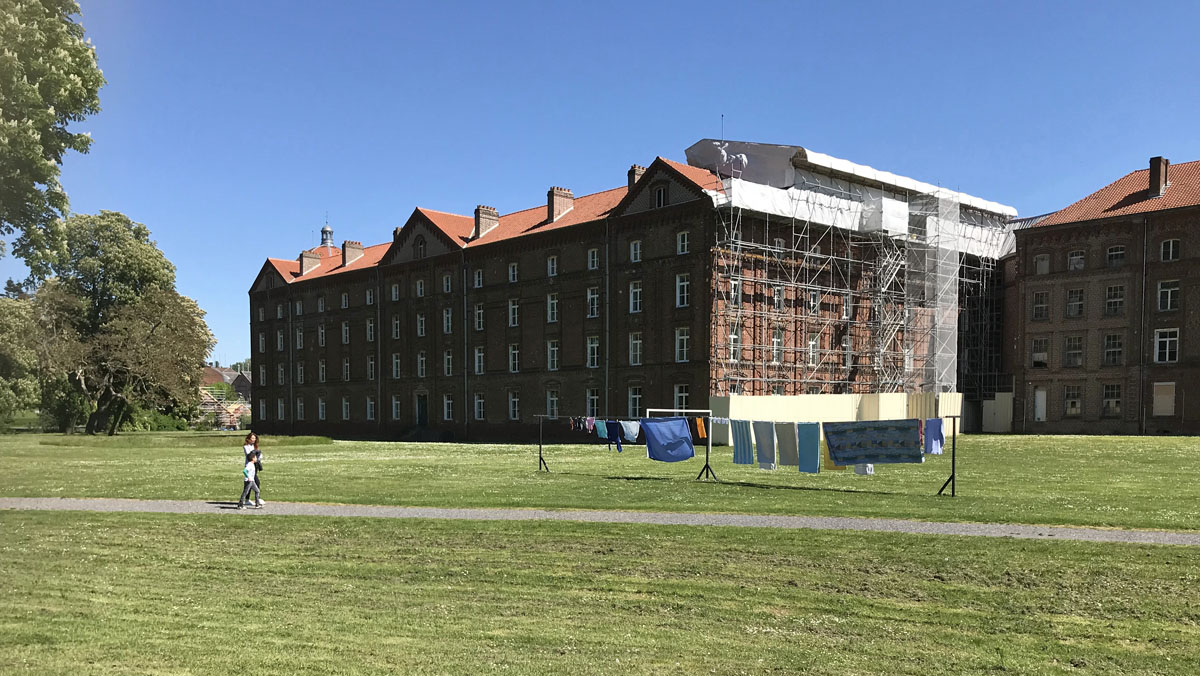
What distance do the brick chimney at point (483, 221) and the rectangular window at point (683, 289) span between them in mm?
20158

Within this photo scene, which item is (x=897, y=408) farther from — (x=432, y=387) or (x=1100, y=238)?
(x=432, y=387)

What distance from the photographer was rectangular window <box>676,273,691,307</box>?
49.2 meters

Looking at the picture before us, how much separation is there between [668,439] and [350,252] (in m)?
58.4

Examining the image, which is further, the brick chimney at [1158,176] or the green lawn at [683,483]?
the brick chimney at [1158,176]

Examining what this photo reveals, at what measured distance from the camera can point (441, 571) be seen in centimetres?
1244

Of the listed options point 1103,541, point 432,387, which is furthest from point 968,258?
point 1103,541

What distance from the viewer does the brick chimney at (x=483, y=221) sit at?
213 feet

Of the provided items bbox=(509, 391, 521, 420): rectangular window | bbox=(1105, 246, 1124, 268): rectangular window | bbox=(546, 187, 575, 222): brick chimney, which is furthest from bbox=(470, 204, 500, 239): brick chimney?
bbox=(1105, 246, 1124, 268): rectangular window

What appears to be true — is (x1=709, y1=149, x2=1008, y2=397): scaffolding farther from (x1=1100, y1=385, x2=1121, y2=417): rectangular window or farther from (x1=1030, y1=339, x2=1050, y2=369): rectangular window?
(x1=1100, y1=385, x2=1121, y2=417): rectangular window

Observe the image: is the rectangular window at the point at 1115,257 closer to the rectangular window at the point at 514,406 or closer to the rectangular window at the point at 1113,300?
the rectangular window at the point at 1113,300

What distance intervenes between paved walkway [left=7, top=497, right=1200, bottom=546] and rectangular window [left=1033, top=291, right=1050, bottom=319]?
158 feet

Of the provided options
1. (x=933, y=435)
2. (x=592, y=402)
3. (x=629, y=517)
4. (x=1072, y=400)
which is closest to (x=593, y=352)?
(x=592, y=402)

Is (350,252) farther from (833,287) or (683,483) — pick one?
(683,483)

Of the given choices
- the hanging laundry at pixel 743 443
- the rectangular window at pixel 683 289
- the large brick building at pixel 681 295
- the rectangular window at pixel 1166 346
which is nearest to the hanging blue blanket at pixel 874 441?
the hanging laundry at pixel 743 443
